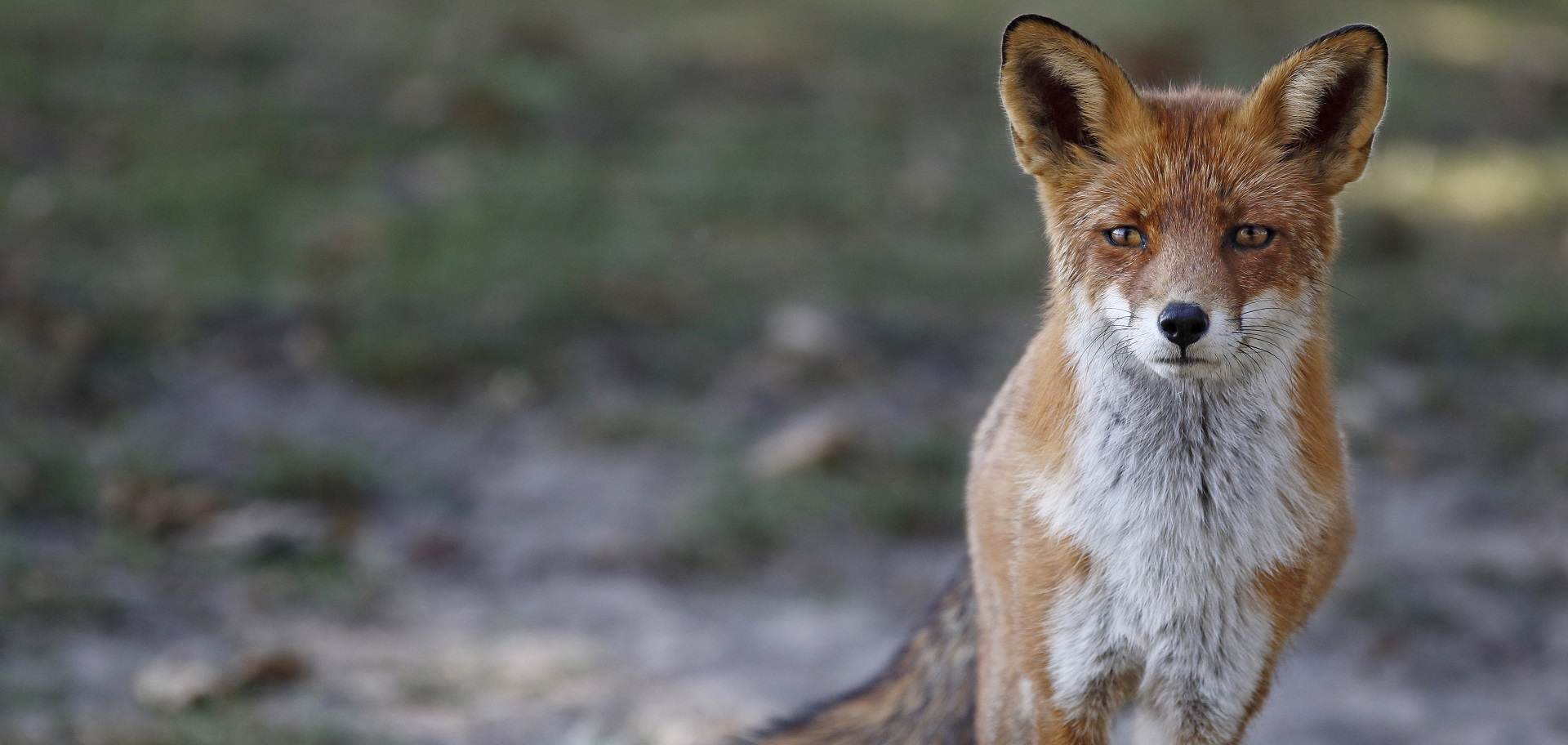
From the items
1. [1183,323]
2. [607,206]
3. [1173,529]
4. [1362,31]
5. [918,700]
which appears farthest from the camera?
[607,206]

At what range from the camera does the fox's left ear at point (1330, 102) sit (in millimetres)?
2854

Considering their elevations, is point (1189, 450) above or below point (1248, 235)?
below

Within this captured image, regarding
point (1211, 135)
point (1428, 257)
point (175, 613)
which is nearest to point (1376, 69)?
point (1211, 135)

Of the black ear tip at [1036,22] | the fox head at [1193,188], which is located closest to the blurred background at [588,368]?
the fox head at [1193,188]

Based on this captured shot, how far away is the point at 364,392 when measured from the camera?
6.52 m

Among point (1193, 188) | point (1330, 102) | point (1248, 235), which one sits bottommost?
point (1248, 235)

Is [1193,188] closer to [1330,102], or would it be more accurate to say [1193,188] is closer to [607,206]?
[1330,102]

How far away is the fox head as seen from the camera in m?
2.81

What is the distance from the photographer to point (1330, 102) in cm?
296

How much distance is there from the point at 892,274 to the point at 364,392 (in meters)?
2.69

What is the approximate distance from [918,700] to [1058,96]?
5.24 ft

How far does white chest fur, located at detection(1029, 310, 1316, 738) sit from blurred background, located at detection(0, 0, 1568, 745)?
0.64 meters

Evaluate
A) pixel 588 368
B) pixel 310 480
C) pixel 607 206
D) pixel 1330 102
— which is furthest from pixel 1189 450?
pixel 607 206

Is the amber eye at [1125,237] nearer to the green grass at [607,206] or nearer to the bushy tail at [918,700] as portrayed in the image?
the bushy tail at [918,700]
